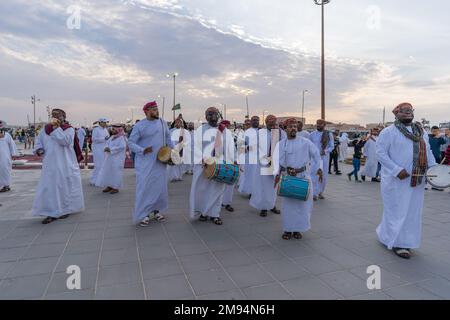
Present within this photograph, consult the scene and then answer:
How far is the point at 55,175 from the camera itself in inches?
215

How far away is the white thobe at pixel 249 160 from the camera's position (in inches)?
268

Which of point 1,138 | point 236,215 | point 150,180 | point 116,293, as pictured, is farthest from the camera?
point 1,138

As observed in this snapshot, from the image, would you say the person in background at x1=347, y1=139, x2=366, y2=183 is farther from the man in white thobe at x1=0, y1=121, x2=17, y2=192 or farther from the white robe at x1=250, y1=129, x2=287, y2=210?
the man in white thobe at x1=0, y1=121, x2=17, y2=192

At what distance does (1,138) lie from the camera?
848 centimetres

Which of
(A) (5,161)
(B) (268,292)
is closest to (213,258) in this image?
(B) (268,292)

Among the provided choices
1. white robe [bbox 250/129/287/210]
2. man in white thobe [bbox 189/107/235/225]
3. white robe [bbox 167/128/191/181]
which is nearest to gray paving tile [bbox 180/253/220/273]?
man in white thobe [bbox 189/107/235/225]

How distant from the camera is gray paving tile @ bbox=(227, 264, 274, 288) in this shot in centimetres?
327

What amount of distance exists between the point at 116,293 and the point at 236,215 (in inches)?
129

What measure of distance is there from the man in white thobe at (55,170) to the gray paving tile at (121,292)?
2930 millimetres

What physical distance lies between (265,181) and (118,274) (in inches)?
135

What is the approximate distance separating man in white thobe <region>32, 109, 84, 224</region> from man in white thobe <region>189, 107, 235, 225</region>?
227 cm

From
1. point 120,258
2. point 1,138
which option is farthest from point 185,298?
point 1,138
